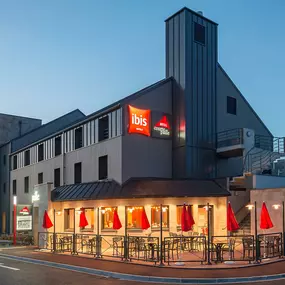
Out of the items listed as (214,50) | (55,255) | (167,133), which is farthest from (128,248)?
(214,50)

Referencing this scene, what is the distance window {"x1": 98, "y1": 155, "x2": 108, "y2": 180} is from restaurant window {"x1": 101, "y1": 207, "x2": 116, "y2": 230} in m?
2.14

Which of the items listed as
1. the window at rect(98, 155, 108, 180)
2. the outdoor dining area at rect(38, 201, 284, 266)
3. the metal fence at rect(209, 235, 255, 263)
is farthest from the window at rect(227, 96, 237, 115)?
the metal fence at rect(209, 235, 255, 263)

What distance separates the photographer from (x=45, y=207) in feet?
94.6

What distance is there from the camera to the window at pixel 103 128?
1100 inches

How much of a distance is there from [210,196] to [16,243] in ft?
49.9

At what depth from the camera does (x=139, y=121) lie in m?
26.4

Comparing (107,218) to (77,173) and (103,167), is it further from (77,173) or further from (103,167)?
(77,173)

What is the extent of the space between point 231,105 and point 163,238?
1220 centimetres

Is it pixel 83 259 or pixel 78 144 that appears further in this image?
pixel 78 144

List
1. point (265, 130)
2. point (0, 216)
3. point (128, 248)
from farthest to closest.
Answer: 1. point (0, 216)
2. point (265, 130)
3. point (128, 248)

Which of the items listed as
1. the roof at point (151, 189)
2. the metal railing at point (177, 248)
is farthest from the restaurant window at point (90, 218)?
the metal railing at point (177, 248)

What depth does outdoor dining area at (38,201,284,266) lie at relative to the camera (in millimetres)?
19125

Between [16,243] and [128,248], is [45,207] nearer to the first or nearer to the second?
[16,243]

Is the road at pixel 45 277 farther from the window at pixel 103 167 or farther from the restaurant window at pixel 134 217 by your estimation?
the window at pixel 103 167
